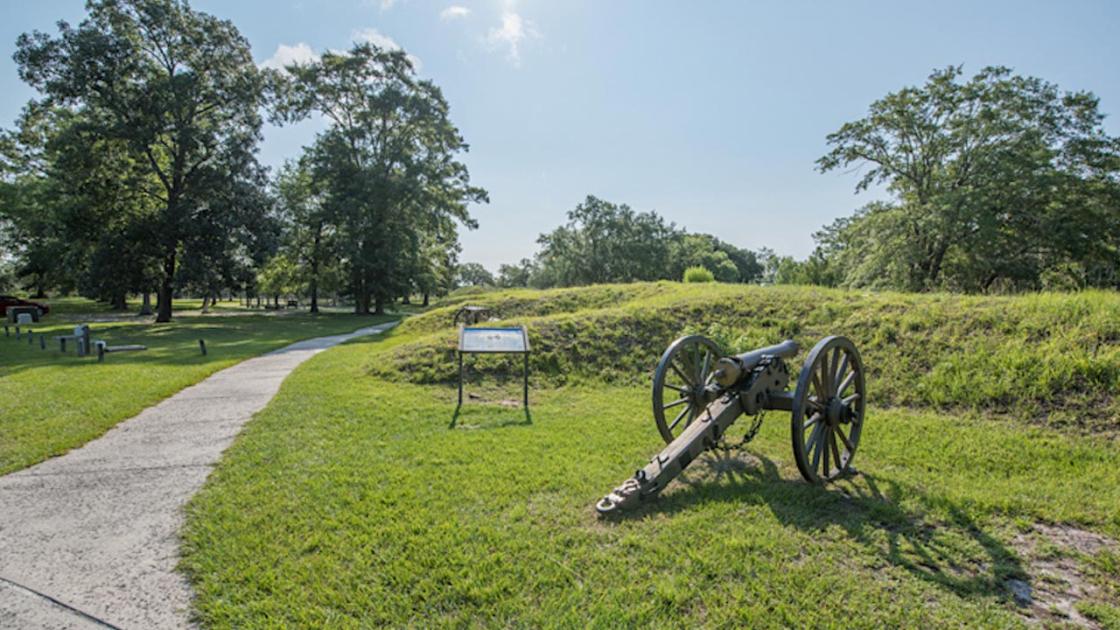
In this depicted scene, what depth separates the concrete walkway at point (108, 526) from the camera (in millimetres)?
2686

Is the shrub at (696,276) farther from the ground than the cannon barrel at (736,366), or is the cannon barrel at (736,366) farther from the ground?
the shrub at (696,276)

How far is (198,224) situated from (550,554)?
2593 centimetres

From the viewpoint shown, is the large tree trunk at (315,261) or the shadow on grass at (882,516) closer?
the shadow on grass at (882,516)

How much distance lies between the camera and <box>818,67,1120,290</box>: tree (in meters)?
18.5

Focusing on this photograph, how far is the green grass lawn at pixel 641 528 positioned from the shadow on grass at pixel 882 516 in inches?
0.6

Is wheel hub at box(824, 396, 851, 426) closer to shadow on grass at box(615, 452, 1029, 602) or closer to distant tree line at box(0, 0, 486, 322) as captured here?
shadow on grass at box(615, 452, 1029, 602)

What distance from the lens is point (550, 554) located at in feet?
10.3

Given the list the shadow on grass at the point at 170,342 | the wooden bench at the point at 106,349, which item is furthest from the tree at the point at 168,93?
the wooden bench at the point at 106,349

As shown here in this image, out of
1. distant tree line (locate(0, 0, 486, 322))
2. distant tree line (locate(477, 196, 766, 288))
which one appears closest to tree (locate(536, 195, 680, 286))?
distant tree line (locate(477, 196, 766, 288))

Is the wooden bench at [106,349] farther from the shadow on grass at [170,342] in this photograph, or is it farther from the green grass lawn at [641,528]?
the green grass lawn at [641,528]

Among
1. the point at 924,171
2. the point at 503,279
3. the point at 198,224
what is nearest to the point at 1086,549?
the point at 924,171

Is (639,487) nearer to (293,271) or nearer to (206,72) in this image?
(206,72)

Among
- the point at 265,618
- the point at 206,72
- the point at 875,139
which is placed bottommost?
the point at 265,618

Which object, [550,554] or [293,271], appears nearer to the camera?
[550,554]
